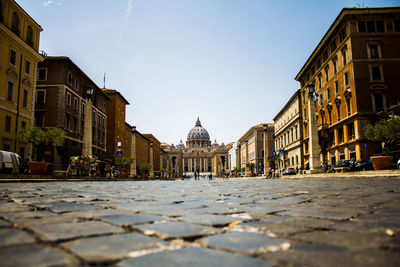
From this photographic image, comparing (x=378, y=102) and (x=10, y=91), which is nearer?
(x=10, y=91)

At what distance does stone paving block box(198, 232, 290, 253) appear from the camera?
1632 millimetres

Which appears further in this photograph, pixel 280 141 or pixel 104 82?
pixel 280 141

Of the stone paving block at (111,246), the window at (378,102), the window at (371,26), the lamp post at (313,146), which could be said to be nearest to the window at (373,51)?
the window at (371,26)

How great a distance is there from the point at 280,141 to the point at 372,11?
38676mm

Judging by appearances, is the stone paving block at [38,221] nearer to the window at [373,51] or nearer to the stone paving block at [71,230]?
the stone paving block at [71,230]

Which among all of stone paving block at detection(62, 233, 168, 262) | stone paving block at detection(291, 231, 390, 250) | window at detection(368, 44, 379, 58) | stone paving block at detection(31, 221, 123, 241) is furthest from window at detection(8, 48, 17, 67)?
window at detection(368, 44, 379, 58)

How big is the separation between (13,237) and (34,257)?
57 cm

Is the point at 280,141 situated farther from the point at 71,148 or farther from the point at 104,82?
the point at 71,148

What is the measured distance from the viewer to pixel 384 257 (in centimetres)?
143

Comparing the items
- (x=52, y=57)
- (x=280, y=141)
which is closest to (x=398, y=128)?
(x=52, y=57)

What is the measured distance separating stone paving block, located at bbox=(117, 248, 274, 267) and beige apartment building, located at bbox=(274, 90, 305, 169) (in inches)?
1700

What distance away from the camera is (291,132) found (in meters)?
55.7

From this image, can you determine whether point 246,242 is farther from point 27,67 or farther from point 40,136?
point 27,67

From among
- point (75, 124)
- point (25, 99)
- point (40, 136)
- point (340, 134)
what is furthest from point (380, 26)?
point (75, 124)
